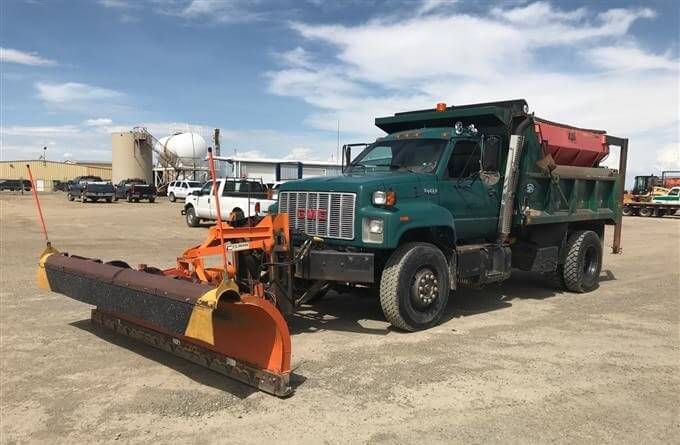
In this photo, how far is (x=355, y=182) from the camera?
6457mm

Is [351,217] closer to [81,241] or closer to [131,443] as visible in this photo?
[131,443]

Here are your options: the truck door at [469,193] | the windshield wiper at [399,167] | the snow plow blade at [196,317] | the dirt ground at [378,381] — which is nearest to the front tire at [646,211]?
the dirt ground at [378,381]

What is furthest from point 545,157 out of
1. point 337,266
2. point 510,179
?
point 337,266

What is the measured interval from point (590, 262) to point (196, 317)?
781cm

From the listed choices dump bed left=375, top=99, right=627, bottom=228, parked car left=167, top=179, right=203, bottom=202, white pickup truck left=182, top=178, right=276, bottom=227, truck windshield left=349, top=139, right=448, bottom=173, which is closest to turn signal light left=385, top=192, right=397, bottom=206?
truck windshield left=349, top=139, right=448, bottom=173

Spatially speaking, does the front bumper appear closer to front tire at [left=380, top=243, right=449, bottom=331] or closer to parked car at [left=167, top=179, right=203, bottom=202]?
front tire at [left=380, top=243, right=449, bottom=331]

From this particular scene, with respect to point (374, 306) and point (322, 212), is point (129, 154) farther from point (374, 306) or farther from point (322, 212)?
point (322, 212)

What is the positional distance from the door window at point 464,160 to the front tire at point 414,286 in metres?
1.19

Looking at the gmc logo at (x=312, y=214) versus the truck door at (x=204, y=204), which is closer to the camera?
the gmc logo at (x=312, y=214)

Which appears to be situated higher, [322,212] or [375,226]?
[322,212]

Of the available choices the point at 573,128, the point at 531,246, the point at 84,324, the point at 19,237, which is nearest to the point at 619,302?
the point at 531,246

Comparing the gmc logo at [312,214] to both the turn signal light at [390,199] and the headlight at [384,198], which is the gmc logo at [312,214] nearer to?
the headlight at [384,198]

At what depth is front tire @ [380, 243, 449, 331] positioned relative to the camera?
6.35 metres

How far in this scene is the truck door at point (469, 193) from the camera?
24.0 feet
